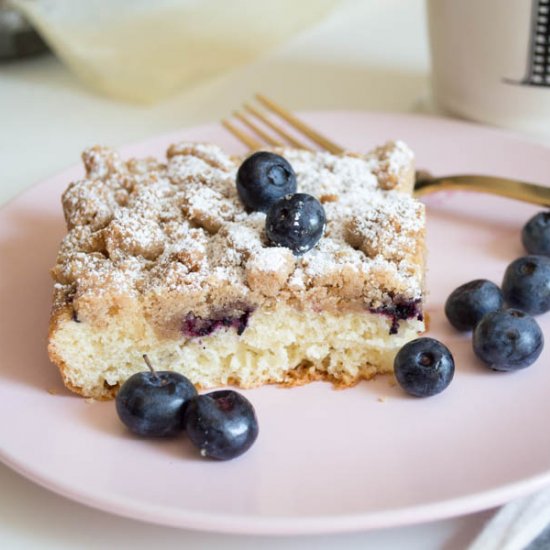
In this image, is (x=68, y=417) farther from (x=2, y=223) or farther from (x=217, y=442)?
(x=2, y=223)

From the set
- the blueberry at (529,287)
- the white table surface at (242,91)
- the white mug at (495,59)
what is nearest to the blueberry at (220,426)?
the blueberry at (529,287)

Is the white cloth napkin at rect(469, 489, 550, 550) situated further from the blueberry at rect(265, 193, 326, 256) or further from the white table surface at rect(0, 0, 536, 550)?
the white table surface at rect(0, 0, 536, 550)

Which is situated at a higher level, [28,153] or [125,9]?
[125,9]

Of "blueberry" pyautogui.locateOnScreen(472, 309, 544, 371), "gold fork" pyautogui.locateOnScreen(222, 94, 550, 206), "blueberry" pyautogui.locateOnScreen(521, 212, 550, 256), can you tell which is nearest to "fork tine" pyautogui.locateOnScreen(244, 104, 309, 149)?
"gold fork" pyautogui.locateOnScreen(222, 94, 550, 206)

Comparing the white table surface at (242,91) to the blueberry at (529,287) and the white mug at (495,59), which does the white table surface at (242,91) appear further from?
the blueberry at (529,287)

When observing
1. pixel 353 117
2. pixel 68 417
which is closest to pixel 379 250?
pixel 68 417

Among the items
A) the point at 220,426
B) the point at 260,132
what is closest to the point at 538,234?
the point at 260,132

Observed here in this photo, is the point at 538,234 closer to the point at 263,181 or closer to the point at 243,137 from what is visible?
the point at 263,181
